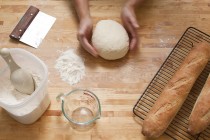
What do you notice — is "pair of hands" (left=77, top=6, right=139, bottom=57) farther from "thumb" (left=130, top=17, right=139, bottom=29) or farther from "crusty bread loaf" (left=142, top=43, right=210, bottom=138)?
"crusty bread loaf" (left=142, top=43, right=210, bottom=138)

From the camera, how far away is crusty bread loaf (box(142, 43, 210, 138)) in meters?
0.87

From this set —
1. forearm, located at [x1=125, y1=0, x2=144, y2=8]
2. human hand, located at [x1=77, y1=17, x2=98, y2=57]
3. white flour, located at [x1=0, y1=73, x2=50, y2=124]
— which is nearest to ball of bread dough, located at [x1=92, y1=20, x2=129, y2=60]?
human hand, located at [x1=77, y1=17, x2=98, y2=57]

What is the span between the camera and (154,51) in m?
1.09

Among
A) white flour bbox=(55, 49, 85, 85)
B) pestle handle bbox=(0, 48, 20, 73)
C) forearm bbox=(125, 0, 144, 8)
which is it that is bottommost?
white flour bbox=(55, 49, 85, 85)

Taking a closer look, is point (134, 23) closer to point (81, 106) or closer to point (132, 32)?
point (132, 32)

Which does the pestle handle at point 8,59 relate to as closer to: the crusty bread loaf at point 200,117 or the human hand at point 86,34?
the human hand at point 86,34

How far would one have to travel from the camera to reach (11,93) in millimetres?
888

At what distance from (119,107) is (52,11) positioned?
19.7 inches

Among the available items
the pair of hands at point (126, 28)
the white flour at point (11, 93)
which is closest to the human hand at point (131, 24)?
the pair of hands at point (126, 28)

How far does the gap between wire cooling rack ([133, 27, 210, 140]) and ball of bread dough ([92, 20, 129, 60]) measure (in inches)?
6.2

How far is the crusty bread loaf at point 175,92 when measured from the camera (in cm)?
87

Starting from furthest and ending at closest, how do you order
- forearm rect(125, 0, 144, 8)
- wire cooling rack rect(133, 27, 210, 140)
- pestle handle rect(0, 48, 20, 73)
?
forearm rect(125, 0, 144, 8) → wire cooling rack rect(133, 27, 210, 140) → pestle handle rect(0, 48, 20, 73)

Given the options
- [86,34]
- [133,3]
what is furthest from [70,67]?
[133,3]

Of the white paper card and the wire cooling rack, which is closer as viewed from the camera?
the wire cooling rack
